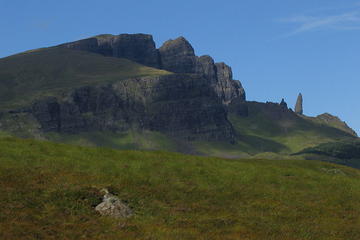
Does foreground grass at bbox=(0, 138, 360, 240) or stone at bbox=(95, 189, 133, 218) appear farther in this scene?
stone at bbox=(95, 189, 133, 218)

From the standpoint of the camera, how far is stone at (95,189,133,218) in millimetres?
39625

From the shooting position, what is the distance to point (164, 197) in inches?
1785

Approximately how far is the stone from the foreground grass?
0.63 meters

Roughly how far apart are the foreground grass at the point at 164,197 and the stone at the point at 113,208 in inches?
24.8

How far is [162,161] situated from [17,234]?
74.3 feet

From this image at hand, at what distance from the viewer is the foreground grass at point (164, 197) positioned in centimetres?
3684

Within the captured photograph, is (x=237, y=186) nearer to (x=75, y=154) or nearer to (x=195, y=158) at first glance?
(x=195, y=158)

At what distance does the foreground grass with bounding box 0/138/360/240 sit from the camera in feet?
121

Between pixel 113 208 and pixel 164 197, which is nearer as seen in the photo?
pixel 113 208

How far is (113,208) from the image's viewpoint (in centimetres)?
3997

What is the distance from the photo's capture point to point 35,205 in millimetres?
38812

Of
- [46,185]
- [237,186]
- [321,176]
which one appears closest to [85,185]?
[46,185]

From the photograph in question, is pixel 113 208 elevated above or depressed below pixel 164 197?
below

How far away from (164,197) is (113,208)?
623 centimetres
